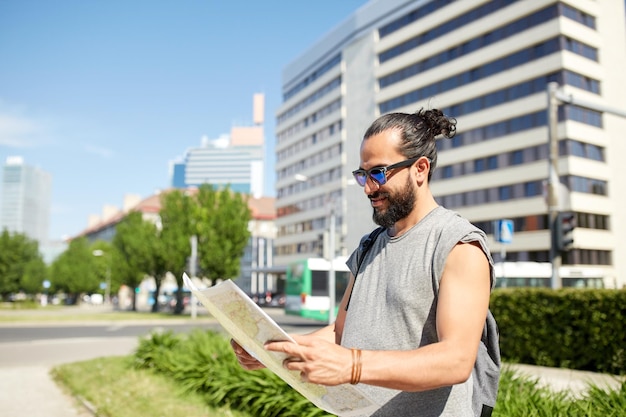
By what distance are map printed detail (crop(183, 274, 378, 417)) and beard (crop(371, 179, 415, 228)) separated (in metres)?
0.57

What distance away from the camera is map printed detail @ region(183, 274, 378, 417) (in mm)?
1614

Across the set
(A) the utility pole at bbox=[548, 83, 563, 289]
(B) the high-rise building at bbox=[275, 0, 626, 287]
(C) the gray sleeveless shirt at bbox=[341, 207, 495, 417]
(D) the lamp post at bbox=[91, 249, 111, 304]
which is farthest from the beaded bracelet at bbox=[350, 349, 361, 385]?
(D) the lamp post at bbox=[91, 249, 111, 304]

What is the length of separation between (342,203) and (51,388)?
54.5 metres

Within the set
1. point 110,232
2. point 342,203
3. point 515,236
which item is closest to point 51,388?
point 515,236

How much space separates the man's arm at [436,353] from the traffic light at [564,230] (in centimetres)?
1103

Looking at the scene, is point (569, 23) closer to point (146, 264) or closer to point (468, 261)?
point (146, 264)

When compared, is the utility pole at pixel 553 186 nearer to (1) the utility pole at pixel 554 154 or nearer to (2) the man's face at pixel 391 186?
(1) the utility pole at pixel 554 154

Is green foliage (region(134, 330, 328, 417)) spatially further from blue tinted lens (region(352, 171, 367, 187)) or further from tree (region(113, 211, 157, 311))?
tree (region(113, 211, 157, 311))

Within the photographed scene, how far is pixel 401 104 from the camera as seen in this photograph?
55.4 meters

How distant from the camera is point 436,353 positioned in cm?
157

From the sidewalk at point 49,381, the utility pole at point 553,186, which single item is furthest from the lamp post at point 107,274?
the utility pole at point 553,186

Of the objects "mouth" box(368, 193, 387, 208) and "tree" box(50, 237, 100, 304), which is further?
"tree" box(50, 237, 100, 304)

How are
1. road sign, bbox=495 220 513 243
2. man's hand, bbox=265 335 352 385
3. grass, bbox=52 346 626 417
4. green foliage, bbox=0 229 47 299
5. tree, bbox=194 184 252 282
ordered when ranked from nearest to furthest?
1. man's hand, bbox=265 335 352 385
2. grass, bbox=52 346 626 417
3. road sign, bbox=495 220 513 243
4. tree, bbox=194 184 252 282
5. green foliage, bbox=0 229 47 299

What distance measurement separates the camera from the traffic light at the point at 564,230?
38.7 feet
